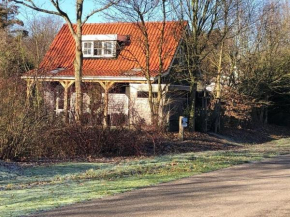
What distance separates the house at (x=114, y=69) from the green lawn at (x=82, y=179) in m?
3.46

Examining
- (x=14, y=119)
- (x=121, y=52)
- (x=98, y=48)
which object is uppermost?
(x=98, y=48)

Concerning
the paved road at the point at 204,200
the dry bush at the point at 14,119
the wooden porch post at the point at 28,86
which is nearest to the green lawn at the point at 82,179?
the paved road at the point at 204,200

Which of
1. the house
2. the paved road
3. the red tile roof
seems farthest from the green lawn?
the red tile roof

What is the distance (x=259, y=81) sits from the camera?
99.0 feet

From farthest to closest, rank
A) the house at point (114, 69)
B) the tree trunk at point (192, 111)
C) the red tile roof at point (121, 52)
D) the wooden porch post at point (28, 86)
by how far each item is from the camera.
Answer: the red tile roof at point (121, 52), the tree trunk at point (192, 111), the house at point (114, 69), the wooden porch post at point (28, 86)

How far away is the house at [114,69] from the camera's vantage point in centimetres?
1731

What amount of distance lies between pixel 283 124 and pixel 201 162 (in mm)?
28252

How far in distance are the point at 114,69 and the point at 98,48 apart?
2566mm

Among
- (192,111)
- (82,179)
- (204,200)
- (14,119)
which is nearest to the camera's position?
(204,200)

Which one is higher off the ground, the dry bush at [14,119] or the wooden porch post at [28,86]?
the wooden porch post at [28,86]

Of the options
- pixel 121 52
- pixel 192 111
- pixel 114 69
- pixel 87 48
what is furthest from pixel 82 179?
pixel 87 48

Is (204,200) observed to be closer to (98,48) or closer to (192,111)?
(192,111)

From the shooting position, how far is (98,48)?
30406 millimetres

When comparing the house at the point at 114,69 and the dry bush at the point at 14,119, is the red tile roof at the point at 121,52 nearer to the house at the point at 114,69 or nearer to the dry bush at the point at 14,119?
the house at the point at 114,69
